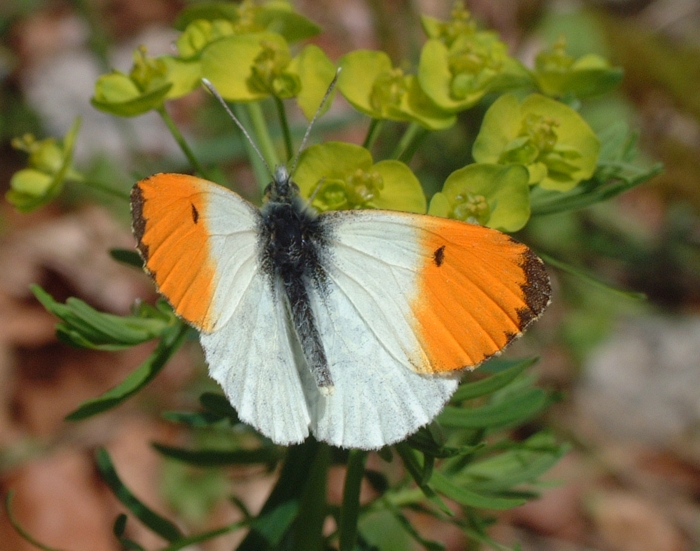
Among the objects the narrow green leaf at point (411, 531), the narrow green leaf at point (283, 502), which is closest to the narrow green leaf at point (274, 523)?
the narrow green leaf at point (283, 502)

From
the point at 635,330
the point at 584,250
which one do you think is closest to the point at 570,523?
the point at 635,330

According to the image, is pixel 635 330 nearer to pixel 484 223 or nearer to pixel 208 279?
pixel 484 223

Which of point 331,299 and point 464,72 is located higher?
point 464,72

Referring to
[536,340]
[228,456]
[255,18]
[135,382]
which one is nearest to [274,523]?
[228,456]

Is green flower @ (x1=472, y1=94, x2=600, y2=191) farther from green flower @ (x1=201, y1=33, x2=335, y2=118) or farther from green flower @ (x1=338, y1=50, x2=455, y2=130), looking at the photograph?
green flower @ (x1=201, y1=33, x2=335, y2=118)

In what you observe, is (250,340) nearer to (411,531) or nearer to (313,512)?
(313,512)

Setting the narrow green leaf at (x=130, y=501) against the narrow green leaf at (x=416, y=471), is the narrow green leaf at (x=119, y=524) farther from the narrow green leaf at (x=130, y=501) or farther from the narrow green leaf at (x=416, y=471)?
the narrow green leaf at (x=416, y=471)

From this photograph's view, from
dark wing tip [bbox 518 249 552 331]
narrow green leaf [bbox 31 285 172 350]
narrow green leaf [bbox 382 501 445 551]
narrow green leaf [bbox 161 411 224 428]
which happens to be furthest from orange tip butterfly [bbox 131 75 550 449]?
narrow green leaf [bbox 382 501 445 551]
